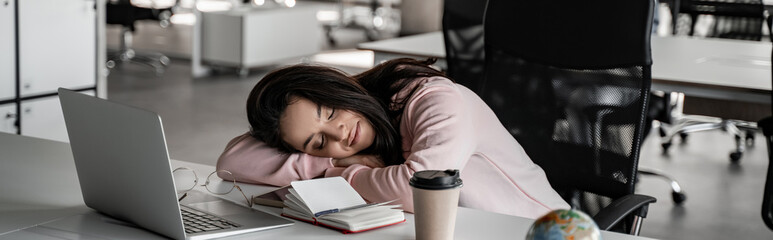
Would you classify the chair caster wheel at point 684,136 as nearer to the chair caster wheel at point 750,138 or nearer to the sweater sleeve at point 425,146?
the chair caster wheel at point 750,138

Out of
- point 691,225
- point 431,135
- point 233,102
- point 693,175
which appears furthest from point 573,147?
point 233,102

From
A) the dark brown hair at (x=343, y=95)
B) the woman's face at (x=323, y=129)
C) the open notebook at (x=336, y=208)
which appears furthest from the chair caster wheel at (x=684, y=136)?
the open notebook at (x=336, y=208)

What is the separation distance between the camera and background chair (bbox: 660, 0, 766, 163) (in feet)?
15.6

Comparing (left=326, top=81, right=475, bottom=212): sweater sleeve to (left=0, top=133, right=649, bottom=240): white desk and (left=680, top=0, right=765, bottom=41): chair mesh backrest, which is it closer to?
(left=0, top=133, right=649, bottom=240): white desk

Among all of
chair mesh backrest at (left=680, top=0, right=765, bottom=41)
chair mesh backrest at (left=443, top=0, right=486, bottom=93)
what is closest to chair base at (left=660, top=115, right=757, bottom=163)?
chair mesh backrest at (left=680, top=0, right=765, bottom=41)

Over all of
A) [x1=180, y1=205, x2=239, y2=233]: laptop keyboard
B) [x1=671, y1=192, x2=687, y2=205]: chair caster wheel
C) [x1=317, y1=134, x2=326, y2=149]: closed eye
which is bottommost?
[x1=671, y1=192, x2=687, y2=205]: chair caster wheel

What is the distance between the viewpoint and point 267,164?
173 centimetres

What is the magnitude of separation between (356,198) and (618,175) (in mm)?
719

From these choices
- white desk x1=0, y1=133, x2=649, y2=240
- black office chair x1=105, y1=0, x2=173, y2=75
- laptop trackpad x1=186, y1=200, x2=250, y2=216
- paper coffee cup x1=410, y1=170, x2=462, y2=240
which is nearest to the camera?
paper coffee cup x1=410, y1=170, x2=462, y2=240

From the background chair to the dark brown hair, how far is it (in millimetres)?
3250

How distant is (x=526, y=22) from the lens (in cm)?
207

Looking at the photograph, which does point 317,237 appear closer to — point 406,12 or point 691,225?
point 691,225

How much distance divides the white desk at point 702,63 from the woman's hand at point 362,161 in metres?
1.58

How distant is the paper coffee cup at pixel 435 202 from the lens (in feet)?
4.04
